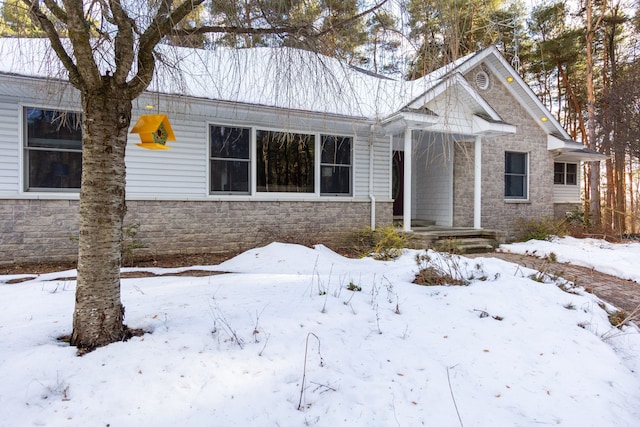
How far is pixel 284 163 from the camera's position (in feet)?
27.2

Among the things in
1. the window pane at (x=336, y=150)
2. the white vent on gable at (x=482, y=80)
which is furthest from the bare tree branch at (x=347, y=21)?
the white vent on gable at (x=482, y=80)

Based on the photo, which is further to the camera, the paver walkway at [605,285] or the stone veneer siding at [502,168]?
the stone veneer siding at [502,168]

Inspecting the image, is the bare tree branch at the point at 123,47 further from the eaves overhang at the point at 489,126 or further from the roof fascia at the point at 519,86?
the roof fascia at the point at 519,86

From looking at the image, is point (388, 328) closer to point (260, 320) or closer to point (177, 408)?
point (260, 320)

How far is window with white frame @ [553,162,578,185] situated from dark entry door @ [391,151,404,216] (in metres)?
6.10

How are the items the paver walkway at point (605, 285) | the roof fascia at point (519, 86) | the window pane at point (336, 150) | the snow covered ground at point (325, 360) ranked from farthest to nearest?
the roof fascia at point (519, 86) → the window pane at point (336, 150) → the paver walkway at point (605, 285) → the snow covered ground at point (325, 360)

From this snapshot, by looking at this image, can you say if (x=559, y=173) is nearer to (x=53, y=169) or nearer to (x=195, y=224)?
(x=195, y=224)

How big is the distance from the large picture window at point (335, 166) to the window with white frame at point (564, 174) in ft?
28.5

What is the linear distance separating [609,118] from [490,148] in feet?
16.9

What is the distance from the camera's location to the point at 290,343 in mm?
2664

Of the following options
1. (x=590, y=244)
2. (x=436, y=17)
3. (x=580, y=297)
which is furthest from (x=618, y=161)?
(x=436, y=17)

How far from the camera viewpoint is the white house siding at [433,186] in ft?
34.7

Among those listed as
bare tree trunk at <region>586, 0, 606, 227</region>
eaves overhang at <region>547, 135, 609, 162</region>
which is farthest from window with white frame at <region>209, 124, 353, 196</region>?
bare tree trunk at <region>586, 0, 606, 227</region>

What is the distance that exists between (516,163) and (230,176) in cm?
898
